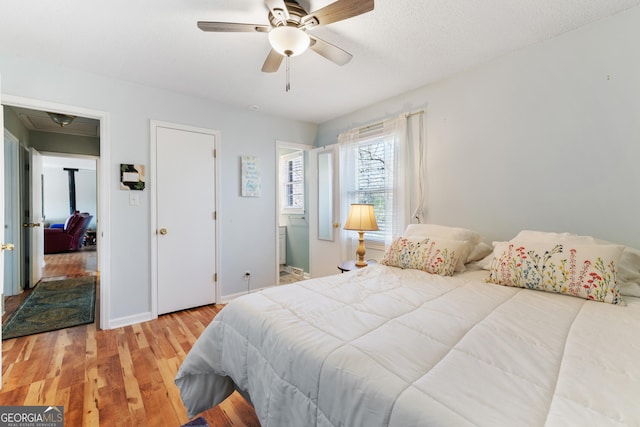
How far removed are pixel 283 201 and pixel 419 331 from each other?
14.0 feet

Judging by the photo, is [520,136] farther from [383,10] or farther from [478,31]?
[383,10]

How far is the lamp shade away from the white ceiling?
4.17 ft

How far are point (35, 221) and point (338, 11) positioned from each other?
514 centimetres

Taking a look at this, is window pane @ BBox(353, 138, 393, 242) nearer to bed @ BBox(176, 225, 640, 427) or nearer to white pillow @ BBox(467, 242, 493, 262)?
white pillow @ BBox(467, 242, 493, 262)

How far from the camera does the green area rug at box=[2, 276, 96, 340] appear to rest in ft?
8.87

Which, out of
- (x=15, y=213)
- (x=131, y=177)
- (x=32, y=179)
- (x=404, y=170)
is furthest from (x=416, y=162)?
(x=32, y=179)

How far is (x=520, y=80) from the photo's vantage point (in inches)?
88.9

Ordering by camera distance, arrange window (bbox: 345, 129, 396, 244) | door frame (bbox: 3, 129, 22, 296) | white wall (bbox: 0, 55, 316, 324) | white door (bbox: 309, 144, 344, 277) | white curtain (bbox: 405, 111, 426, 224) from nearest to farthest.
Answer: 1. white wall (bbox: 0, 55, 316, 324)
2. white curtain (bbox: 405, 111, 426, 224)
3. window (bbox: 345, 129, 396, 244)
4. door frame (bbox: 3, 129, 22, 296)
5. white door (bbox: 309, 144, 344, 277)

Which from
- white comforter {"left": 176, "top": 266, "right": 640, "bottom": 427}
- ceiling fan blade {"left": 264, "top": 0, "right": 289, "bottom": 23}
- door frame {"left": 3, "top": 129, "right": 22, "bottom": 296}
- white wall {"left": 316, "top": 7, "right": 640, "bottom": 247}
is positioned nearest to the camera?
white comforter {"left": 176, "top": 266, "right": 640, "bottom": 427}

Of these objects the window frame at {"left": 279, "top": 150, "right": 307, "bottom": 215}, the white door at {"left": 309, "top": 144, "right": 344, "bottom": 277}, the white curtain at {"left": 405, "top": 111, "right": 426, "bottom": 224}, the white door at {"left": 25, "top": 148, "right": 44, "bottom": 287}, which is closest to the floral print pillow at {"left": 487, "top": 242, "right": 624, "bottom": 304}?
the white curtain at {"left": 405, "top": 111, "right": 426, "bottom": 224}

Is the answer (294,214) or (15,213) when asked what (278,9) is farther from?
(15,213)

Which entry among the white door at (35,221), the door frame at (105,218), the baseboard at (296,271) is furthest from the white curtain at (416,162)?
the white door at (35,221)

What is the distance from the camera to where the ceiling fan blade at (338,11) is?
1.46 m

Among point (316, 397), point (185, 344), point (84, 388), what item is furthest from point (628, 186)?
point (84, 388)
